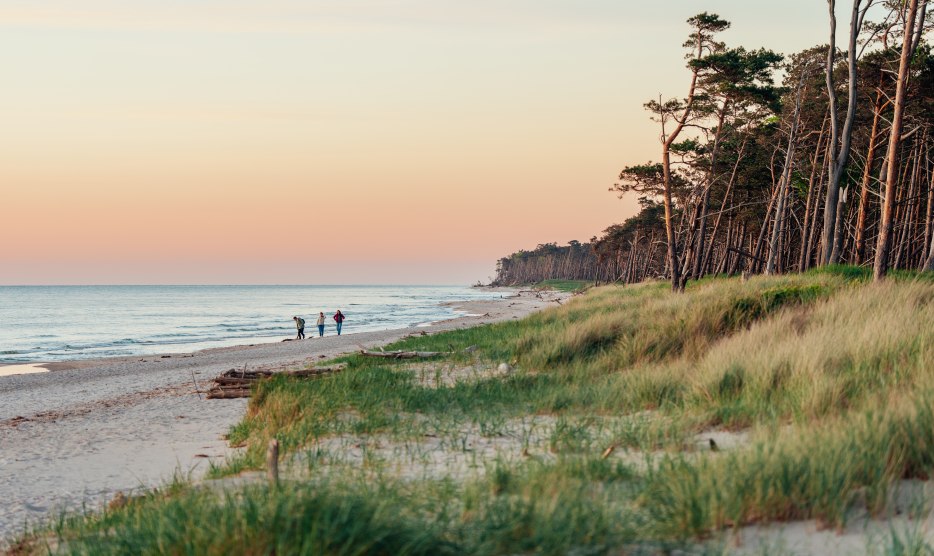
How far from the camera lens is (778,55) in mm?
31312

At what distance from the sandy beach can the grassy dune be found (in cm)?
97

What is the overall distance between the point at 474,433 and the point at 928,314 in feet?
21.8

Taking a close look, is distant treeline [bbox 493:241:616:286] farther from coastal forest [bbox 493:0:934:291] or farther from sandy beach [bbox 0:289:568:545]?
sandy beach [bbox 0:289:568:545]

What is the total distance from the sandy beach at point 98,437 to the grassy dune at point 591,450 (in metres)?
0.97

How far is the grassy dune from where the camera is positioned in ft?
12.1

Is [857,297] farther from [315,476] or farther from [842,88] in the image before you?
[842,88]

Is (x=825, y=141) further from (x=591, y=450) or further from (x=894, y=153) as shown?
(x=591, y=450)

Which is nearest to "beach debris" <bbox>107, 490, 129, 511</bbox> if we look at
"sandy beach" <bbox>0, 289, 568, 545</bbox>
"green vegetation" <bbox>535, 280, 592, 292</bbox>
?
"sandy beach" <bbox>0, 289, 568, 545</bbox>

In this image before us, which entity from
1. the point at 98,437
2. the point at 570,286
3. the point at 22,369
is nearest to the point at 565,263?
the point at 570,286

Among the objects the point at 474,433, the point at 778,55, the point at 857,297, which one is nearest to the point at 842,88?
the point at 778,55

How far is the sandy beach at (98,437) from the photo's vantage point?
7098mm

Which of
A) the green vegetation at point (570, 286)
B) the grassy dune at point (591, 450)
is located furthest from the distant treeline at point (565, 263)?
the grassy dune at point (591, 450)

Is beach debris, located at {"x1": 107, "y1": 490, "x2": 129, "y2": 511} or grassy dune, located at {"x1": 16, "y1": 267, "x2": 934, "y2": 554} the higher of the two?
grassy dune, located at {"x1": 16, "y1": 267, "x2": 934, "y2": 554}

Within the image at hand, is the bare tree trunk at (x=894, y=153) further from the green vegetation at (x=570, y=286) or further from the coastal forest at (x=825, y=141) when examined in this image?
the green vegetation at (x=570, y=286)
